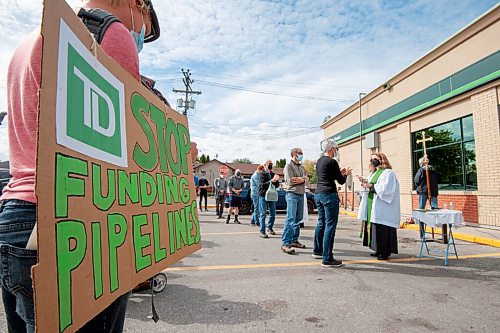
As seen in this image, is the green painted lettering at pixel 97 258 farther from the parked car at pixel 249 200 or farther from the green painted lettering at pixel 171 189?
the parked car at pixel 249 200

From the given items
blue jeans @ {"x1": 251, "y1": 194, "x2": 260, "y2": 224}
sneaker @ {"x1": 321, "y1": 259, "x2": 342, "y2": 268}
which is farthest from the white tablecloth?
blue jeans @ {"x1": 251, "y1": 194, "x2": 260, "y2": 224}

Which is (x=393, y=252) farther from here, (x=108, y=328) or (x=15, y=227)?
(x=15, y=227)

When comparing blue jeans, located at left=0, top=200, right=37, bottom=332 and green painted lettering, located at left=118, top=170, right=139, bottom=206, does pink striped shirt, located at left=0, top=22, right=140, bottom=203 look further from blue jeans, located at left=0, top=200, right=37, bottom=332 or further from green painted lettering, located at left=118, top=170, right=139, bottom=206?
green painted lettering, located at left=118, top=170, right=139, bottom=206

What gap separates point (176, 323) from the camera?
2701 millimetres

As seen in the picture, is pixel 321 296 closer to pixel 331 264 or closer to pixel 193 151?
pixel 331 264

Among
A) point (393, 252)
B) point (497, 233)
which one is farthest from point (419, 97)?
point (393, 252)

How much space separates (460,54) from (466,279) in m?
7.87

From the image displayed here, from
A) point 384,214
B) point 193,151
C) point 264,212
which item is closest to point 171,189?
point 193,151

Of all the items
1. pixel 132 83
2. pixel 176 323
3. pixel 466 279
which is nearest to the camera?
pixel 132 83

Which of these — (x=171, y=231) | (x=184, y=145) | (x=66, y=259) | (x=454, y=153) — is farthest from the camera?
(x=454, y=153)

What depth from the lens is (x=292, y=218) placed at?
18.6 ft

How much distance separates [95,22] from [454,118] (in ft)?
35.6

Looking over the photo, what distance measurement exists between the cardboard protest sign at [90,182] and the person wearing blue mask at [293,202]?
453cm

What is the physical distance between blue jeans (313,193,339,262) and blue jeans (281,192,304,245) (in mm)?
741
